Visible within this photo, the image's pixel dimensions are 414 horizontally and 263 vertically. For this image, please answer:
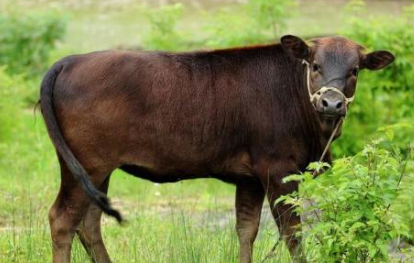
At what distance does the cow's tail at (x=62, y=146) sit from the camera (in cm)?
740

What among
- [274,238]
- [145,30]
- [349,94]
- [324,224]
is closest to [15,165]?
[274,238]

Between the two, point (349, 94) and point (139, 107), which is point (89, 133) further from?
point (349, 94)

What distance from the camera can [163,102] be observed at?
7.97 metres

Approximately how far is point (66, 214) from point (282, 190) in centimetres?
164

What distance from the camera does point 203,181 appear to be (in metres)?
12.8

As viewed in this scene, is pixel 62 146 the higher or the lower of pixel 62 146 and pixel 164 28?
the higher

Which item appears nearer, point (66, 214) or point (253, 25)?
point (66, 214)

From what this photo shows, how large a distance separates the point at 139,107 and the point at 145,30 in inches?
446

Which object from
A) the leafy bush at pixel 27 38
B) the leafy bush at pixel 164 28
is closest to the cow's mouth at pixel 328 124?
the leafy bush at pixel 164 28

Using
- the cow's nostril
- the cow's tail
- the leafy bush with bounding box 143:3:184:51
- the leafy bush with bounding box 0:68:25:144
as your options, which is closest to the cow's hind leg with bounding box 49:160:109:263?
the cow's tail

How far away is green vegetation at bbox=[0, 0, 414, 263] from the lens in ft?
23.1

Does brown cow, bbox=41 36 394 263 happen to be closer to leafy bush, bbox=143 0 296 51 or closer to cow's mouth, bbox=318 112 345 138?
cow's mouth, bbox=318 112 345 138

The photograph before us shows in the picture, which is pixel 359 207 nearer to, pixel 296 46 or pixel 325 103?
pixel 325 103

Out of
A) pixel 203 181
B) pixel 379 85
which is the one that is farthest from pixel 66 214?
pixel 379 85
